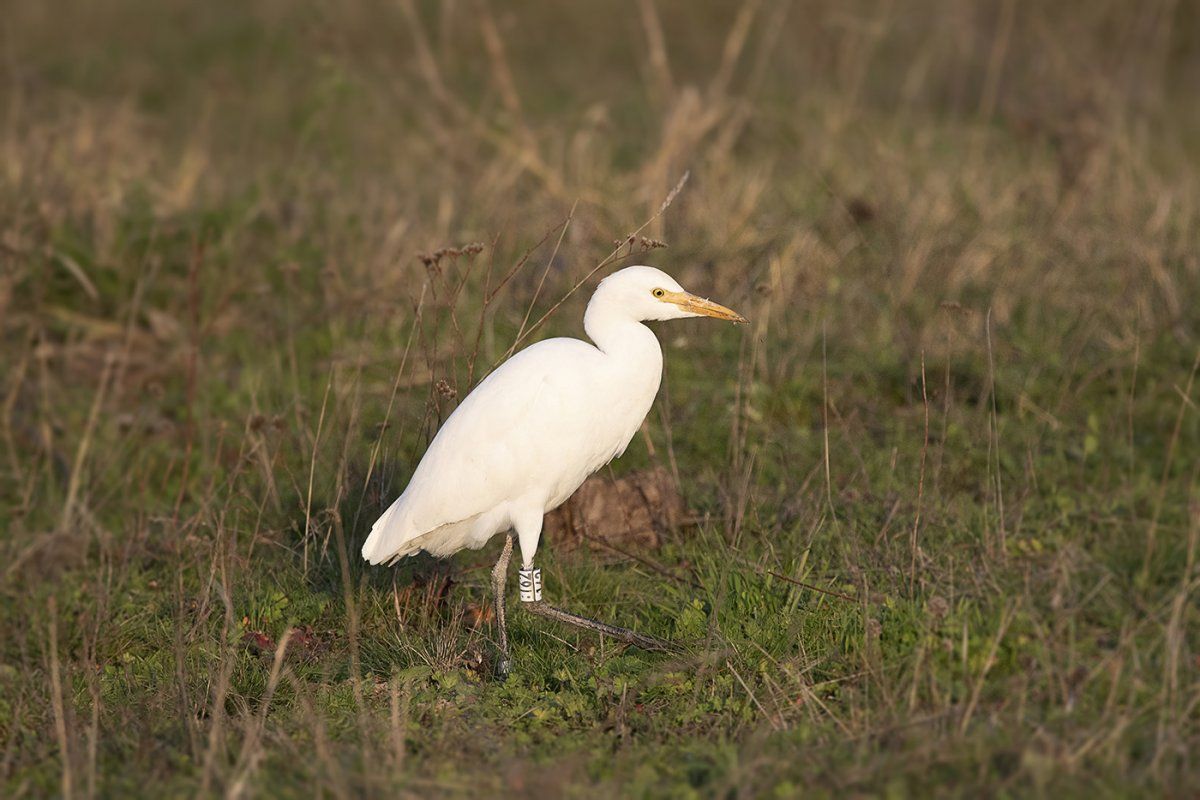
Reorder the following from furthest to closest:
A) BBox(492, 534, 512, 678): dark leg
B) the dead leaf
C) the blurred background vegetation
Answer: the dead leaf → BBox(492, 534, 512, 678): dark leg → the blurred background vegetation

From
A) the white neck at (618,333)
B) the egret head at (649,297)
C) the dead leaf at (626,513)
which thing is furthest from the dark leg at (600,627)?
the egret head at (649,297)

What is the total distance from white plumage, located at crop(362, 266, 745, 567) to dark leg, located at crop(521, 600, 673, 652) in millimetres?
320

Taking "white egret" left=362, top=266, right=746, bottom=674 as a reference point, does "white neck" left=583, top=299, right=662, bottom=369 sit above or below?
above

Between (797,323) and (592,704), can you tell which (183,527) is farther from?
(797,323)

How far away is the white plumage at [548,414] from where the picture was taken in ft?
13.9

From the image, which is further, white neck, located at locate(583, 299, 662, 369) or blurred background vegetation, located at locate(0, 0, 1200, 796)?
white neck, located at locate(583, 299, 662, 369)

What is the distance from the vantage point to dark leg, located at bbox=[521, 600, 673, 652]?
425 centimetres

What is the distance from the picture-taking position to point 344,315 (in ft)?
21.9

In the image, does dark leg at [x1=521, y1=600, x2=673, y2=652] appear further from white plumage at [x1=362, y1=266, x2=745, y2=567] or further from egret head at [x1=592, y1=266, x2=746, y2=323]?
egret head at [x1=592, y1=266, x2=746, y2=323]

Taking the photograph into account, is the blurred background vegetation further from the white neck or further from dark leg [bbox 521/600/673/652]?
the white neck

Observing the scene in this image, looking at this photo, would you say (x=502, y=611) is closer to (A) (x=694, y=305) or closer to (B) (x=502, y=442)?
(B) (x=502, y=442)

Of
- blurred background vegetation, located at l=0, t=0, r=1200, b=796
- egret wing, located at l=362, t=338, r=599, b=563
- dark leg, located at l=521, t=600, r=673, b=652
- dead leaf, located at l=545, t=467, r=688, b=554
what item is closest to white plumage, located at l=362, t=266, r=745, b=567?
egret wing, located at l=362, t=338, r=599, b=563

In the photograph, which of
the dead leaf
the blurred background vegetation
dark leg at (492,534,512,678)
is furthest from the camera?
the dead leaf

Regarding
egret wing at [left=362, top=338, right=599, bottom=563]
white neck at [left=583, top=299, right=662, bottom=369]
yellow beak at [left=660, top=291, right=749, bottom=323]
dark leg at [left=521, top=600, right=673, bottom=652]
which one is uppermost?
yellow beak at [left=660, top=291, right=749, bottom=323]
